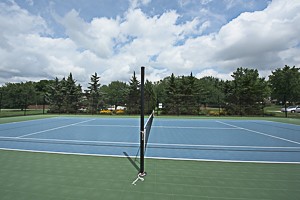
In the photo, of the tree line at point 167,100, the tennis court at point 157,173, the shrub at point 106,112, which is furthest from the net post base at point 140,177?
the shrub at point 106,112

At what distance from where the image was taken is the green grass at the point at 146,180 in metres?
2.84

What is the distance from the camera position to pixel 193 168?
400 centimetres

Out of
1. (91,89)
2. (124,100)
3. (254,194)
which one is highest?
(91,89)

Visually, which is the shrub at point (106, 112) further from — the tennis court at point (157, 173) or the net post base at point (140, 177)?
the net post base at point (140, 177)

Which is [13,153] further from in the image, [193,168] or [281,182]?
[281,182]

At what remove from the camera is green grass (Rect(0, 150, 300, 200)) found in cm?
284

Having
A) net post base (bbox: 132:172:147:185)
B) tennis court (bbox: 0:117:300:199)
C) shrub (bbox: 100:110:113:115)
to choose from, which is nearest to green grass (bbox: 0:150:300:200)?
tennis court (bbox: 0:117:300:199)

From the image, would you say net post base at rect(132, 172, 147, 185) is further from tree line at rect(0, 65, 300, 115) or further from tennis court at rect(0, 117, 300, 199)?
tree line at rect(0, 65, 300, 115)

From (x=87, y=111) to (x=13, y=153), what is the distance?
62.0 ft

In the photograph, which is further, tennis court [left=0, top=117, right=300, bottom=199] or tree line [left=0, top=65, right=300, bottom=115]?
tree line [left=0, top=65, right=300, bottom=115]

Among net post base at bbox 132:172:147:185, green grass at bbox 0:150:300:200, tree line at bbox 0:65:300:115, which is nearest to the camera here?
green grass at bbox 0:150:300:200

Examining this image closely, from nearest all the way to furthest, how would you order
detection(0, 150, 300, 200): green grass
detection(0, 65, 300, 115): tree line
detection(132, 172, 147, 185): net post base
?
detection(0, 150, 300, 200): green grass < detection(132, 172, 147, 185): net post base < detection(0, 65, 300, 115): tree line

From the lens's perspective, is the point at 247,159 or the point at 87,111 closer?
the point at 247,159

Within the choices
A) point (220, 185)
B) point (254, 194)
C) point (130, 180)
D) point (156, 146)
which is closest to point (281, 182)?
point (254, 194)
